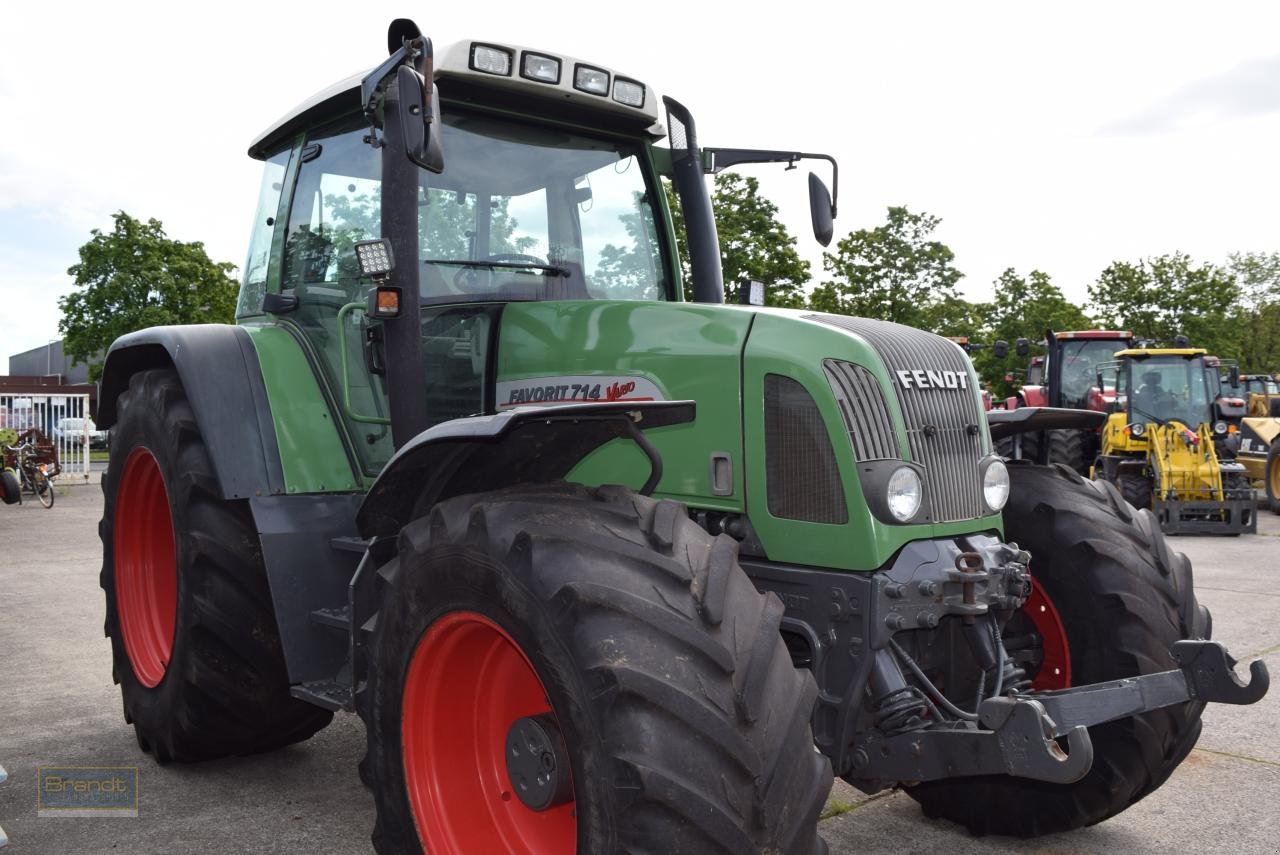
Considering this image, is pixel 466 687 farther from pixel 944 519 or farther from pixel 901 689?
pixel 944 519

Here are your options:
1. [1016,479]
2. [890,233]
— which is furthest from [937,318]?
[1016,479]

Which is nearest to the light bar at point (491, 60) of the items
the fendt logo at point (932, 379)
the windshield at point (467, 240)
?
the windshield at point (467, 240)

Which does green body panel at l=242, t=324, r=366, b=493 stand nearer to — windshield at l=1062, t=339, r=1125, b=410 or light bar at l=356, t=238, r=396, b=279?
light bar at l=356, t=238, r=396, b=279

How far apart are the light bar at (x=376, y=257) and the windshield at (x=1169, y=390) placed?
13809mm

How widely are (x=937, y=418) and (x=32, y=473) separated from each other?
17.2 m

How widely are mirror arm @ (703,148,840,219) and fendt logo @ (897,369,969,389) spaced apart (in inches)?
45.7

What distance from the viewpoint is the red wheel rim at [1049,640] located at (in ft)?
11.9

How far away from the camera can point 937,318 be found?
38.6 m

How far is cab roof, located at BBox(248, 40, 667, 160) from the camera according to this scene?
3621mm

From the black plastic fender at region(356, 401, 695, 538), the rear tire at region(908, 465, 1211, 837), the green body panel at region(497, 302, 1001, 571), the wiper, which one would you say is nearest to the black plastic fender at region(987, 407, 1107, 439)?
the rear tire at region(908, 465, 1211, 837)

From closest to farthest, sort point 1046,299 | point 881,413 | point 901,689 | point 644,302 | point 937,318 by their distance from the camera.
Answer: point 901,689
point 881,413
point 644,302
point 937,318
point 1046,299

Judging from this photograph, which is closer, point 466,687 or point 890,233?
point 466,687

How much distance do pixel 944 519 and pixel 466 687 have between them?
4.71 feet

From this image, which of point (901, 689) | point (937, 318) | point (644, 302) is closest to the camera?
point (901, 689)
